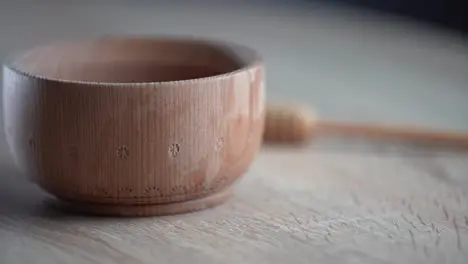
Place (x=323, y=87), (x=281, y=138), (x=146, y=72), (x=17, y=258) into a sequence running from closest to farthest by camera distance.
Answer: (x=17, y=258) < (x=146, y=72) < (x=281, y=138) < (x=323, y=87)

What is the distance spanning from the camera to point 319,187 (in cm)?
58

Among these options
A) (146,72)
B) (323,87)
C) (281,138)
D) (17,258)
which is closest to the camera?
(17,258)

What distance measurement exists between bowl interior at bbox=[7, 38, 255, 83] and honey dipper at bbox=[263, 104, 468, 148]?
147mm

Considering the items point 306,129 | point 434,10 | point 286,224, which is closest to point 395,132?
point 306,129

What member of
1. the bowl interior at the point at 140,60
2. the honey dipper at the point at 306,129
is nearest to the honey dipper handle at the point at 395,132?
the honey dipper at the point at 306,129

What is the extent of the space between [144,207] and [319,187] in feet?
0.43

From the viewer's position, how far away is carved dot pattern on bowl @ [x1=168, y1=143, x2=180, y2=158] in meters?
0.48

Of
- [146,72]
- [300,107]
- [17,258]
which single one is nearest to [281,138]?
[300,107]

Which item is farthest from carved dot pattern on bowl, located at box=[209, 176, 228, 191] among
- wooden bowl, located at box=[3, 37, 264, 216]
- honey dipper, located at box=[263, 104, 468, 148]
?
honey dipper, located at box=[263, 104, 468, 148]

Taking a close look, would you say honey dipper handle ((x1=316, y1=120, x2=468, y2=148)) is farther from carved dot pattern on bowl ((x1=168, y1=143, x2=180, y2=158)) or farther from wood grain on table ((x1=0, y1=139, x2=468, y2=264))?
carved dot pattern on bowl ((x1=168, y1=143, x2=180, y2=158))

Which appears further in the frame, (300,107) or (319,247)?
(300,107)

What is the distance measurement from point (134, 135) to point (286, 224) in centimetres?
10

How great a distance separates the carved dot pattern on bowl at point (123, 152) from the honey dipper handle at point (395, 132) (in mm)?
277

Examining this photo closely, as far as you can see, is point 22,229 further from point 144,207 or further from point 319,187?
point 319,187
